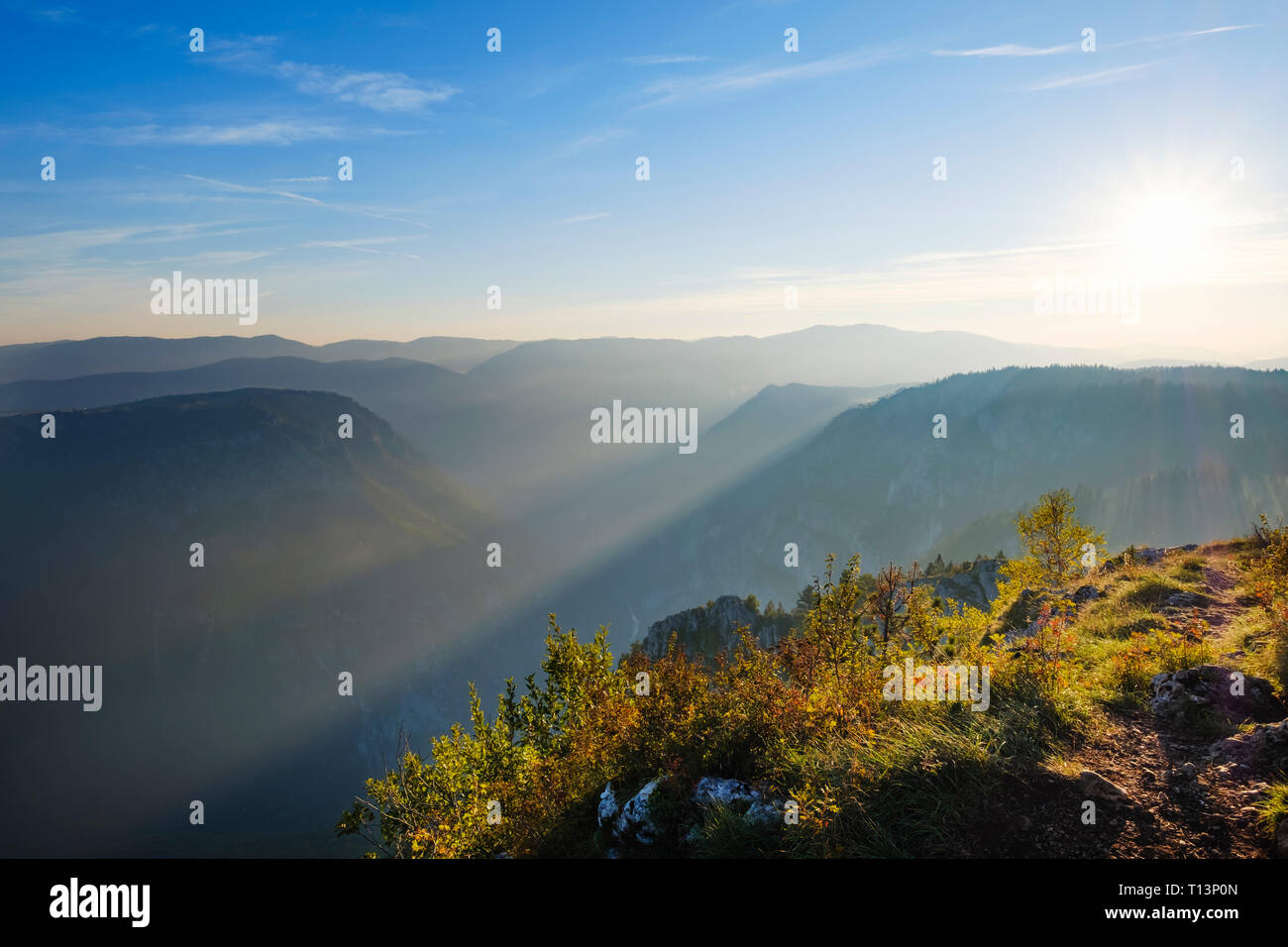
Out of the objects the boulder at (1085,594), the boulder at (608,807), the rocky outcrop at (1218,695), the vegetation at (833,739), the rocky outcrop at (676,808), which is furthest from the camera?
the boulder at (1085,594)

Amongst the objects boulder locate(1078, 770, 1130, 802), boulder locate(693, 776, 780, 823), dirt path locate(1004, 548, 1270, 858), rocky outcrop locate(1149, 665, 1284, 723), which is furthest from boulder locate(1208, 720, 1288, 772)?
boulder locate(693, 776, 780, 823)

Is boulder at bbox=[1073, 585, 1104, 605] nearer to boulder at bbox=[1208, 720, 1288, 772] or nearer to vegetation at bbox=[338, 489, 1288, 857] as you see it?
vegetation at bbox=[338, 489, 1288, 857]

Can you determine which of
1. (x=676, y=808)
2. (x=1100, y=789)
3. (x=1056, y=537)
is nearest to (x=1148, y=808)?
(x=1100, y=789)

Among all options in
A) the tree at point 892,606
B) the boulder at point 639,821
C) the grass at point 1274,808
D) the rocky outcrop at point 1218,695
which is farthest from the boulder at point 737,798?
the rocky outcrop at point 1218,695

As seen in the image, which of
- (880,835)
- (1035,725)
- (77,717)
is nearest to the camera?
(880,835)

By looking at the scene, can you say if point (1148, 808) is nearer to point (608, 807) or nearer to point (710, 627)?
point (608, 807)

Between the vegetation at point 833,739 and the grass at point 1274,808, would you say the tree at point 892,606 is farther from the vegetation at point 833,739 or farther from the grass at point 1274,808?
the grass at point 1274,808

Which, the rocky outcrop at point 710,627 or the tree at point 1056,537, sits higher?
the tree at point 1056,537
